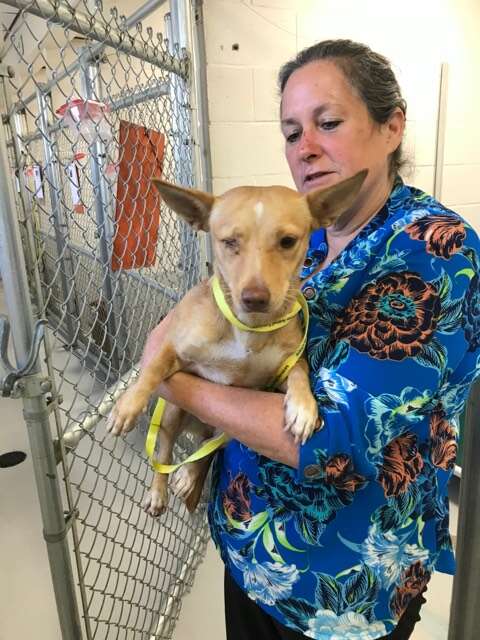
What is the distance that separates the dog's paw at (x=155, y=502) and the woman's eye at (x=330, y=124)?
1034 mm

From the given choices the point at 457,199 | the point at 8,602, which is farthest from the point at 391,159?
the point at 457,199

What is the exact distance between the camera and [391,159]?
1.12 m

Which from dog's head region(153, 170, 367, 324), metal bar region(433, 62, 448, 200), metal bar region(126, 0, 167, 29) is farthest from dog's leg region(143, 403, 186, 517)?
metal bar region(433, 62, 448, 200)

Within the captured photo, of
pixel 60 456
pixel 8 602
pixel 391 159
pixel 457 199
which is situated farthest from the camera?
pixel 457 199

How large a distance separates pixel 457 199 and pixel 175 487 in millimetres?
2776

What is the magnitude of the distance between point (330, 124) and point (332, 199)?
17 cm

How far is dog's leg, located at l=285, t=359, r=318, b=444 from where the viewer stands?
779 mm

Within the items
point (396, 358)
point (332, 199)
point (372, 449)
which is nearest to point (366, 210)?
point (332, 199)

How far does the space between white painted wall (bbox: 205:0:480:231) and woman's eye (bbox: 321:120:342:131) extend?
986 millimetres

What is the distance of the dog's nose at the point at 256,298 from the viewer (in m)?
0.89

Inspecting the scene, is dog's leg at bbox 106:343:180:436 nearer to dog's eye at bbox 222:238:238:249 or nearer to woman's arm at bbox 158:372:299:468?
woman's arm at bbox 158:372:299:468

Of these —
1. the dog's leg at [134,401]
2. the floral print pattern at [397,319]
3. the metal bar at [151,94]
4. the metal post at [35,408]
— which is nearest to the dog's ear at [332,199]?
the floral print pattern at [397,319]

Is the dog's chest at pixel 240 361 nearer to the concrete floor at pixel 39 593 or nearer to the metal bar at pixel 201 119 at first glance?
the metal bar at pixel 201 119

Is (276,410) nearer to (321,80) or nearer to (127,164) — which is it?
(321,80)
